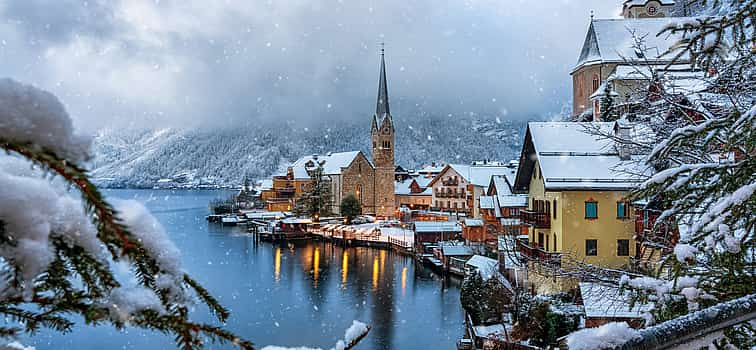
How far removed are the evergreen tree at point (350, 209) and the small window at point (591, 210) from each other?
30690 millimetres

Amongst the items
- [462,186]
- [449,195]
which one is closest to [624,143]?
[462,186]

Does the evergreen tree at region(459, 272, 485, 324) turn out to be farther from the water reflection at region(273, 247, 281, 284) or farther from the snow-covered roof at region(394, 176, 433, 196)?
the snow-covered roof at region(394, 176, 433, 196)

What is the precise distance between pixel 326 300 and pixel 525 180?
8823 millimetres

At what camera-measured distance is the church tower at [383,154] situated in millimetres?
49875

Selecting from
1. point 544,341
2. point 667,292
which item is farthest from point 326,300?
point 667,292

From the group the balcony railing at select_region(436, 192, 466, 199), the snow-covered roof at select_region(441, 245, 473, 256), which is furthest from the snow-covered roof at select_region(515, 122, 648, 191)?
the balcony railing at select_region(436, 192, 466, 199)

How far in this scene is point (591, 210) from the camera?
13.4 meters

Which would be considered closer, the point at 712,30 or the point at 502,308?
the point at 712,30

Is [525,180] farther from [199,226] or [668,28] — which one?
[199,226]

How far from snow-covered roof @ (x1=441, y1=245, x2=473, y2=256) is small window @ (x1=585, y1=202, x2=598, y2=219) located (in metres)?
12.4

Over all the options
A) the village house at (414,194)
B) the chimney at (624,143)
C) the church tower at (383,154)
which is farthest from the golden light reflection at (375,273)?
the church tower at (383,154)

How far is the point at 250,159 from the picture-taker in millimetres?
112625

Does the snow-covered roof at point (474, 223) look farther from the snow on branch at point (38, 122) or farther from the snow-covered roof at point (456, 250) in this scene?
the snow on branch at point (38, 122)

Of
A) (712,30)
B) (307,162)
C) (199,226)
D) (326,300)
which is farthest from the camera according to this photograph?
(307,162)
